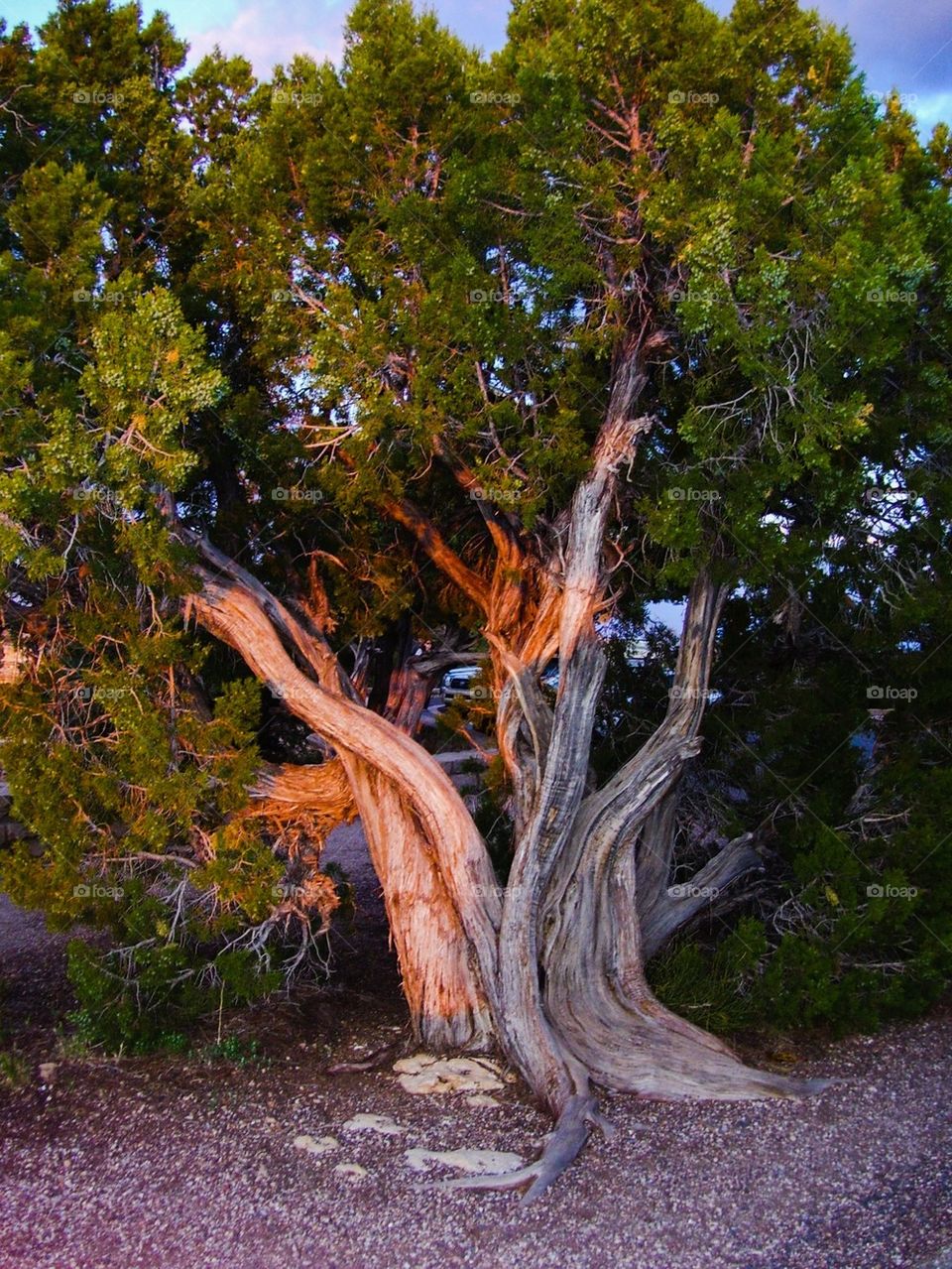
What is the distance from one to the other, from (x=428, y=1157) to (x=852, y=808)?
3513 millimetres

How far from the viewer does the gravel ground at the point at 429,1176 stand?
4316mm

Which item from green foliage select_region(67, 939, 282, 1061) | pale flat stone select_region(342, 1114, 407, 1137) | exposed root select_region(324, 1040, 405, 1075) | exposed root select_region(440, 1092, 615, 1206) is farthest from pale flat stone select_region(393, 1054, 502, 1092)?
green foliage select_region(67, 939, 282, 1061)

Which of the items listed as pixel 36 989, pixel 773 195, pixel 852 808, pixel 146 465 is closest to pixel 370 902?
pixel 36 989

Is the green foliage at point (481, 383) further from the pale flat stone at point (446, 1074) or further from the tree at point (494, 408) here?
the pale flat stone at point (446, 1074)

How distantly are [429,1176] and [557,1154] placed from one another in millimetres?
558

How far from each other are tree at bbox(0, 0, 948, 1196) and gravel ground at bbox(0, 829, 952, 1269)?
1.48 feet

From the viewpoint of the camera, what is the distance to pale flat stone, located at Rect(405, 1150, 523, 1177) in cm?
493

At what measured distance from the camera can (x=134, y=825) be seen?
6.28m

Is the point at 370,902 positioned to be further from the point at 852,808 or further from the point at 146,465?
the point at 146,465

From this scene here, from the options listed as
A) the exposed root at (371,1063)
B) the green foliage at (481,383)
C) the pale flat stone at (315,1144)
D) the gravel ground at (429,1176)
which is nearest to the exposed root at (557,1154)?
the gravel ground at (429,1176)

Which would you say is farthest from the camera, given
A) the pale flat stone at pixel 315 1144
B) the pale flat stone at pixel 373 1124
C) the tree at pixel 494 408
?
the tree at pixel 494 408

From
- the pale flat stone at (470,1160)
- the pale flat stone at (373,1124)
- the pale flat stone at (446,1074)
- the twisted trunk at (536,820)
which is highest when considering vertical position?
the twisted trunk at (536,820)

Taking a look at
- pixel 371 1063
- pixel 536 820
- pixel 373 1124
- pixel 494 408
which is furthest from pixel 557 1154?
pixel 494 408

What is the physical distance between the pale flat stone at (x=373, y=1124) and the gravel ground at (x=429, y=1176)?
0.14ft
